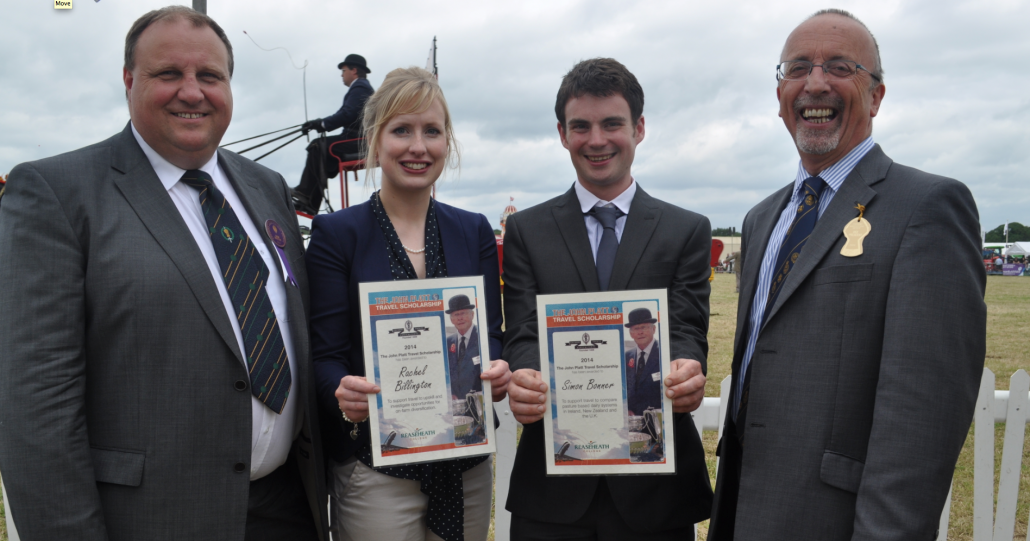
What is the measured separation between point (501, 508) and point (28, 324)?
2.80 meters

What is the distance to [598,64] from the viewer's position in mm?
2600

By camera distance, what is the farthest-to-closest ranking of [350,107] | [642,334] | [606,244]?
1. [350,107]
2. [606,244]
3. [642,334]

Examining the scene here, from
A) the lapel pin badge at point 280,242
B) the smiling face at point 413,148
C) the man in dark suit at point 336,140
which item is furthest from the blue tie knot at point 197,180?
the man in dark suit at point 336,140

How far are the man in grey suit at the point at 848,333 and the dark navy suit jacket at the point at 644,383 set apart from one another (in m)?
0.35

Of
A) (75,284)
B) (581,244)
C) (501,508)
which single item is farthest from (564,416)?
(501,508)

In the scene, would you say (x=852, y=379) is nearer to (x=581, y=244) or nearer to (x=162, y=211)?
(x=581, y=244)

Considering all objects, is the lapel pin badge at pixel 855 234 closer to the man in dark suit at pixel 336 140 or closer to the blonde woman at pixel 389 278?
the blonde woman at pixel 389 278

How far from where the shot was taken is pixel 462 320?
7.28 feet

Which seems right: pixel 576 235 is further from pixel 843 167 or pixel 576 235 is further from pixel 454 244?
pixel 843 167

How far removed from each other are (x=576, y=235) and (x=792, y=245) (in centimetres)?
82

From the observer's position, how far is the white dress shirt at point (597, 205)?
261 centimetres

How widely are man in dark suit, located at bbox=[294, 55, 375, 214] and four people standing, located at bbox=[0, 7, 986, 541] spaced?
8.70 meters

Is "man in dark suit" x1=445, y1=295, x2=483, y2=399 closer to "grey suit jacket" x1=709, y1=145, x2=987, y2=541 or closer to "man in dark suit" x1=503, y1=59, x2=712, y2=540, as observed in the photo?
"man in dark suit" x1=503, y1=59, x2=712, y2=540

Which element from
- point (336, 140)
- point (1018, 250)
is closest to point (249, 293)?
point (336, 140)
